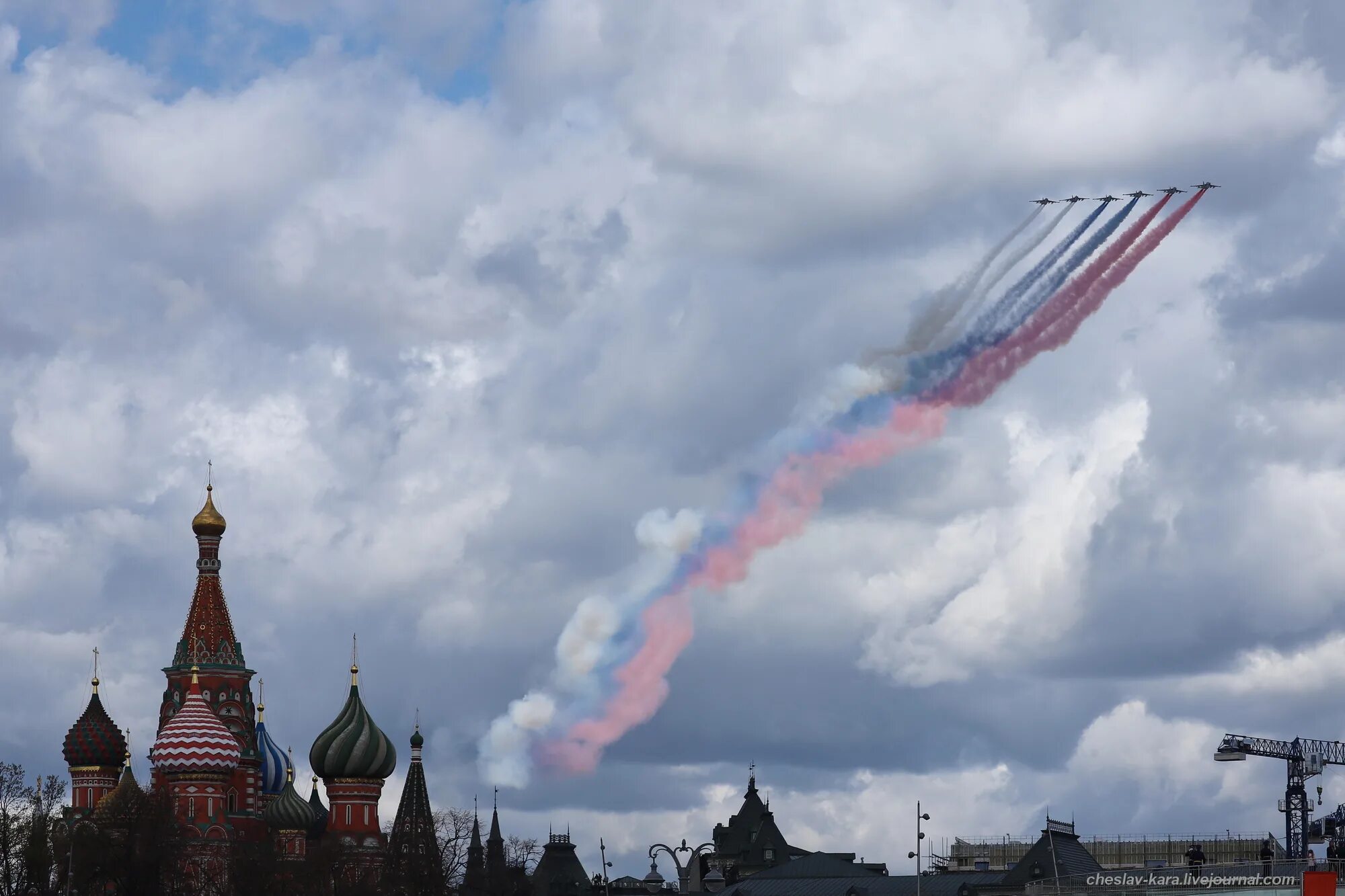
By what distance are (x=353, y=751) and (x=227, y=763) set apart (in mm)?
10857

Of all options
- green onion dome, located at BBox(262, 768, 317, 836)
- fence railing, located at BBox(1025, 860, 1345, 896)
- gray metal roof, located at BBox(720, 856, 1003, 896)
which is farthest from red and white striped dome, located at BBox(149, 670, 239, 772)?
fence railing, located at BBox(1025, 860, 1345, 896)

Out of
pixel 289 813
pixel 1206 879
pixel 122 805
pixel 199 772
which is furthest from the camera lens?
pixel 289 813

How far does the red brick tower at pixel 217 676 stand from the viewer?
598ft

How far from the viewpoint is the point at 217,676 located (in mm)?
185250

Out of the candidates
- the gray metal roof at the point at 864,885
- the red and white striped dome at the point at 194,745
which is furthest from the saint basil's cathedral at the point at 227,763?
the gray metal roof at the point at 864,885

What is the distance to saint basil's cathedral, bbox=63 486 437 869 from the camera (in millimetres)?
175375

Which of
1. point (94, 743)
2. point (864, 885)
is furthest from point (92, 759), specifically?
point (864, 885)

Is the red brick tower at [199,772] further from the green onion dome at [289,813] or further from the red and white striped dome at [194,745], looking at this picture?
the green onion dome at [289,813]

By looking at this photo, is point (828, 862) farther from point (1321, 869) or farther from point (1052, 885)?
point (1321, 869)

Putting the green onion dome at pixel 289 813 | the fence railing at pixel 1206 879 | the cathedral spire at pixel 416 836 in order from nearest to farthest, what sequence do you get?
the fence railing at pixel 1206 879 < the cathedral spire at pixel 416 836 < the green onion dome at pixel 289 813

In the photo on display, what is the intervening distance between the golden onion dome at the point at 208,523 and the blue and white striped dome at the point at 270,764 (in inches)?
613

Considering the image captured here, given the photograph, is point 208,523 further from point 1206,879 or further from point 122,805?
point 1206,879

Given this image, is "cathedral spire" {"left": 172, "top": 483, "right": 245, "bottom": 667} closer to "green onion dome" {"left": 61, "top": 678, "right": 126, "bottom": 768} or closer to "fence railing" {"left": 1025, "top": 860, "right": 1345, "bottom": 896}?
"green onion dome" {"left": 61, "top": 678, "right": 126, "bottom": 768}

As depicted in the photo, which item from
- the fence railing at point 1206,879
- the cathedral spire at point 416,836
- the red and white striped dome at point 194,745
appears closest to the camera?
the fence railing at point 1206,879
